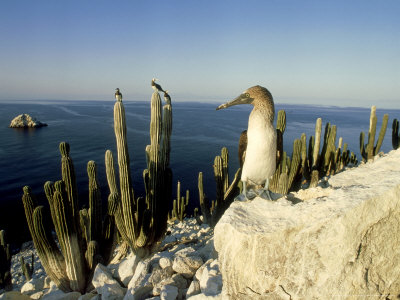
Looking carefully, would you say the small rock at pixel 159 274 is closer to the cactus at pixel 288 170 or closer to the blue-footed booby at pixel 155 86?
the blue-footed booby at pixel 155 86

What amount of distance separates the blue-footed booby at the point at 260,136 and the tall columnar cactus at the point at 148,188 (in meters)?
1.63

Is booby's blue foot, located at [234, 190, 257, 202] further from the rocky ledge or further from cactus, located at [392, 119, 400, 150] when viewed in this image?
cactus, located at [392, 119, 400, 150]

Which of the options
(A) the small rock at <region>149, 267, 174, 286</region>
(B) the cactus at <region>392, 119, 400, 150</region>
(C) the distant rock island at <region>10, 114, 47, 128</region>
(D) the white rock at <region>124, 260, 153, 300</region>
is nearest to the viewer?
(D) the white rock at <region>124, 260, 153, 300</region>

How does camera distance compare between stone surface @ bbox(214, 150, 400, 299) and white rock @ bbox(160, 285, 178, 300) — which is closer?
stone surface @ bbox(214, 150, 400, 299)

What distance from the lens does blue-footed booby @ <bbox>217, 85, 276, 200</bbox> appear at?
10.2 feet

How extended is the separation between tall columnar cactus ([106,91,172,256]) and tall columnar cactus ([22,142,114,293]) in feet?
1.17

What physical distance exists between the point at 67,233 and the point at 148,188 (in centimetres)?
158

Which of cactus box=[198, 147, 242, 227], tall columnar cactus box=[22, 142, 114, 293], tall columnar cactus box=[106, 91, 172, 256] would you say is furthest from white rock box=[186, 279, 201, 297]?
cactus box=[198, 147, 242, 227]

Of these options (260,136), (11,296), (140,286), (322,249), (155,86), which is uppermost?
(155,86)

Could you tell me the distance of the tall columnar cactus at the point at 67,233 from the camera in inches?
157

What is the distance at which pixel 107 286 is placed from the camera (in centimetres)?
317

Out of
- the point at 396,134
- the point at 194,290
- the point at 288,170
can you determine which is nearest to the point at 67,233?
the point at 194,290

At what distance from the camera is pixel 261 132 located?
310 centimetres

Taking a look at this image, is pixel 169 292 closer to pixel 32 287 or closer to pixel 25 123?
pixel 32 287
